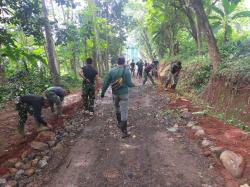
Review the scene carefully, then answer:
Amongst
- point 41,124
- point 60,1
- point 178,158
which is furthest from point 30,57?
point 60,1

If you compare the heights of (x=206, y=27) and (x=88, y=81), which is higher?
(x=206, y=27)

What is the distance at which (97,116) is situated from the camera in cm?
1018

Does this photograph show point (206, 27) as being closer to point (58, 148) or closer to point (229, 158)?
point (229, 158)

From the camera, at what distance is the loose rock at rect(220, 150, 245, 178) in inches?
200

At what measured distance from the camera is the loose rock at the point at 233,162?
5070mm

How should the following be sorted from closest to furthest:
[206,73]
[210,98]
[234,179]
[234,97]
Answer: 1. [234,179]
2. [234,97]
3. [210,98]
4. [206,73]

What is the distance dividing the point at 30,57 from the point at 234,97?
7721 mm

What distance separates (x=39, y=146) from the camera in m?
6.86

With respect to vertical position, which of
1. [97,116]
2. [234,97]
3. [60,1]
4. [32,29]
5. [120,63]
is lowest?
[97,116]

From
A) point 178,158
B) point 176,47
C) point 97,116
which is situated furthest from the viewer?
point 176,47

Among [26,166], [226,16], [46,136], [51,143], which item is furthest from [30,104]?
[226,16]

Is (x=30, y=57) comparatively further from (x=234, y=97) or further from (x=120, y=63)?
(x=234, y=97)

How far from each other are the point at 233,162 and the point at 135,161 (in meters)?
1.99

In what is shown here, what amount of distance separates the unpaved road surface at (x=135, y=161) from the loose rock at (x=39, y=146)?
28.4 inches
